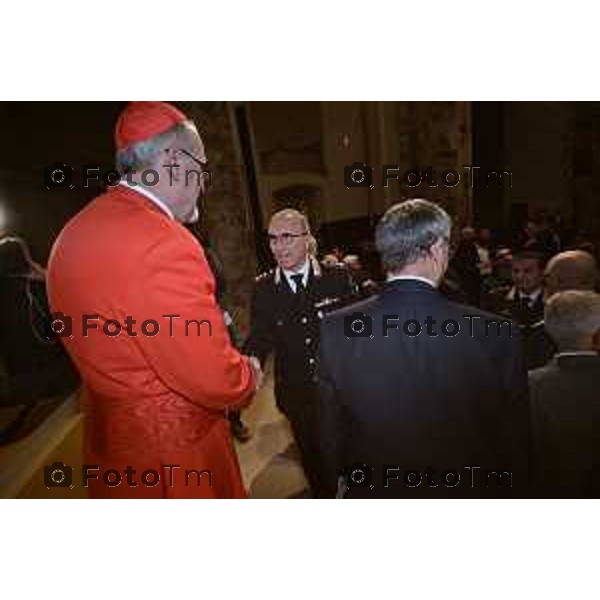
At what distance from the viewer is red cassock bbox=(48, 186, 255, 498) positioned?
1243 millimetres

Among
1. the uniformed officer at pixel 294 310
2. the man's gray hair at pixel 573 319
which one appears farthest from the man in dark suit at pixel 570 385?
the uniformed officer at pixel 294 310

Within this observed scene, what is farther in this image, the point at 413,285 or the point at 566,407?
the point at 566,407

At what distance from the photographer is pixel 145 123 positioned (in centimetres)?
132

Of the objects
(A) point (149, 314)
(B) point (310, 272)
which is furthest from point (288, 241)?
(A) point (149, 314)

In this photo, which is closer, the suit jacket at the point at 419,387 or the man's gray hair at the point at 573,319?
the suit jacket at the point at 419,387

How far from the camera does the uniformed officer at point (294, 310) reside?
5.68ft

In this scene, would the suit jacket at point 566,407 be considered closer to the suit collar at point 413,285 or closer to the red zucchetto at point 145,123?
the suit collar at point 413,285

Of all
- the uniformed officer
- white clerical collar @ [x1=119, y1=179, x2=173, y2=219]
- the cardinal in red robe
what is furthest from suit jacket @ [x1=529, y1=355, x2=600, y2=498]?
white clerical collar @ [x1=119, y1=179, x2=173, y2=219]

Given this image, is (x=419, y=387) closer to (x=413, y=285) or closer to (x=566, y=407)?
(x=413, y=285)

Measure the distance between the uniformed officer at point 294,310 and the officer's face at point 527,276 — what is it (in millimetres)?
448

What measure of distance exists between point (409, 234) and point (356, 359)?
0.96 ft

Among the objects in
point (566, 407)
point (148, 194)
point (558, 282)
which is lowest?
point (566, 407)
